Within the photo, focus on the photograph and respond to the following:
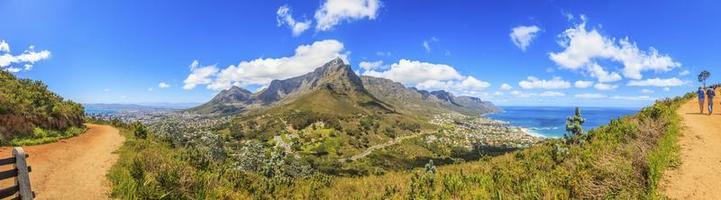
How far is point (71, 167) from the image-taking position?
15.7 m

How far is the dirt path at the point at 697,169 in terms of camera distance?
10.6 metres

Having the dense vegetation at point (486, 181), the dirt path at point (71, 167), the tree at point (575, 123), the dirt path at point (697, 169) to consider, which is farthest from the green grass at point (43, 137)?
the tree at point (575, 123)

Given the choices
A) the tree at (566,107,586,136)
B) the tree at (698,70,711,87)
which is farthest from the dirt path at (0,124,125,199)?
the tree at (698,70,711,87)

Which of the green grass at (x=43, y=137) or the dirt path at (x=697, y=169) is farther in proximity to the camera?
the green grass at (x=43, y=137)

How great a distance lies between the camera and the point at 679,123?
757 inches

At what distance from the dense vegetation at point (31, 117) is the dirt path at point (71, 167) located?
1063 mm

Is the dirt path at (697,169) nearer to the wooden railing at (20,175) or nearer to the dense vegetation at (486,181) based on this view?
the dense vegetation at (486,181)

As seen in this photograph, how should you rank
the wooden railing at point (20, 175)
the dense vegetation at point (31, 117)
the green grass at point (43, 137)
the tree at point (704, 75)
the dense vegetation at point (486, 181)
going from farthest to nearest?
the tree at point (704, 75)
the dense vegetation at point (31, 117)
the green grass at point (43, 137)
the dense vegetation at point (486, 181)
the wooden railing at point (20, 175)

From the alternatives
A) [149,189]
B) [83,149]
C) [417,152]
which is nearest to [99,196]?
[149,189]

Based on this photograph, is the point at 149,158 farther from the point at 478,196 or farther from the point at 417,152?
the point at 417,152

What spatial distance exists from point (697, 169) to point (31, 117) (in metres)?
29.8

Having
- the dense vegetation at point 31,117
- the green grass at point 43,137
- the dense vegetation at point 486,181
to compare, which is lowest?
the dense vegetation at point 486,181

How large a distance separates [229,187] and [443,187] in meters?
8.40

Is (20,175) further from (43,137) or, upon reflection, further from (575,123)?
(575,123)
